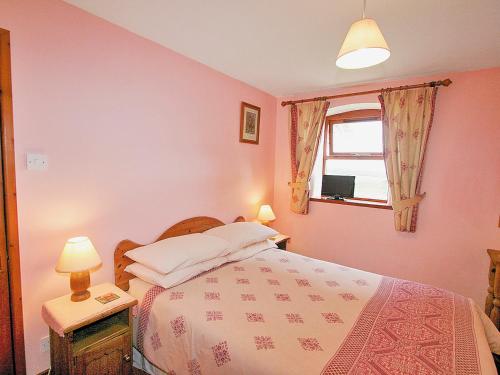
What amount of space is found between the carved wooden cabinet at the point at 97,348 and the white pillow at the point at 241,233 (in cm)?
102

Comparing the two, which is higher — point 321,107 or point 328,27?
point 328,27

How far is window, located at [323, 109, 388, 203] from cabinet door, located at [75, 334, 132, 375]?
287 centimetres

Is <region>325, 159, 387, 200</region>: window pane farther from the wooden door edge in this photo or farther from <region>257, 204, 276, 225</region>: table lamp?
the wooden door edge

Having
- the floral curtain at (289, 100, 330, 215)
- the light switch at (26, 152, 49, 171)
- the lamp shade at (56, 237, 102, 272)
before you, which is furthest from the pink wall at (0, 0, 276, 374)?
the floral curtain at (289, 100, 330, 215)

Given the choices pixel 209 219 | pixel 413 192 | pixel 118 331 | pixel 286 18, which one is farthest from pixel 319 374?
pixel 413 192

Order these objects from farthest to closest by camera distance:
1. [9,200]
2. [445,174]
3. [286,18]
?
[445,174] < [286,18] < [9,200]

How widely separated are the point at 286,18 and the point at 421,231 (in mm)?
2434

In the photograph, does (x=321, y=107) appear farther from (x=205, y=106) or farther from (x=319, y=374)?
(x=319, y=374)

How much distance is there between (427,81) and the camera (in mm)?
2623

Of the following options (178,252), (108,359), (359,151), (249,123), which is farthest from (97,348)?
(359,151)

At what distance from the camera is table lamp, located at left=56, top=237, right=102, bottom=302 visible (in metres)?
1.54

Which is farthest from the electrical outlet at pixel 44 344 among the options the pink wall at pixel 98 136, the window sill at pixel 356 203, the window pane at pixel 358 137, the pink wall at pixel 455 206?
the window pane at pixel 358 137

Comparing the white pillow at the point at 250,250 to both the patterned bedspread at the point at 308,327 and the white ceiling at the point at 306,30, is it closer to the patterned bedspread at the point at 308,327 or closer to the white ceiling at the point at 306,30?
the patterned bedspread at the point at 308,327

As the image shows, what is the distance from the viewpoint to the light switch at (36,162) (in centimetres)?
155
